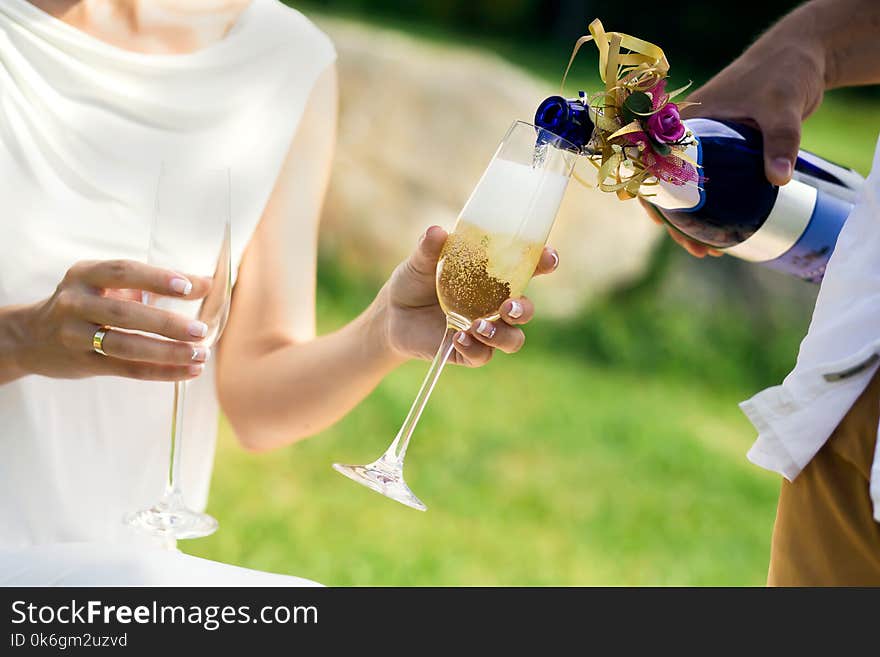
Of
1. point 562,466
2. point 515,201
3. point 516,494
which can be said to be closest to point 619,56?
point 515,201

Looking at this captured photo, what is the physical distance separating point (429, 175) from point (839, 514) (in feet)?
13.8

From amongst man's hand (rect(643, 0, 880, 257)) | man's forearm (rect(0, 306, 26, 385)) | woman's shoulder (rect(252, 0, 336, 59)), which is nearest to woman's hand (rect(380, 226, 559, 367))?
man's hand (rect(643, 0, 880, 257))

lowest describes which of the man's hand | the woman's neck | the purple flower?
the purple flower

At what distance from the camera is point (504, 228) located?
140 centimetres

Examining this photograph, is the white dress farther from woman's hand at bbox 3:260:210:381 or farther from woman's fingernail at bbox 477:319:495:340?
woman's fingernail at bbox 477:319:495:340

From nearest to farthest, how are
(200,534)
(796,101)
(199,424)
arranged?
(200,534), (796,101), (199,424)

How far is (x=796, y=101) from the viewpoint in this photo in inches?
62.1

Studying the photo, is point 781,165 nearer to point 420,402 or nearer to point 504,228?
point 504,228

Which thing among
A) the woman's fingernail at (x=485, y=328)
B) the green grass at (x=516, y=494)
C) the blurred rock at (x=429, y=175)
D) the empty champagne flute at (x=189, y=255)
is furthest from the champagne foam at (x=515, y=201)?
the blurred rock at (x=429, y=175)

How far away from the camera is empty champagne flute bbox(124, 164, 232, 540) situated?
→ 1467mm

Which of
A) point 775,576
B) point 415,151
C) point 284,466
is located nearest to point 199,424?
point 775,576

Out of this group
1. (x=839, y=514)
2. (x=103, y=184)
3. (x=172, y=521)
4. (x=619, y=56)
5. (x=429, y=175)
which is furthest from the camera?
(x=429, y=175)
